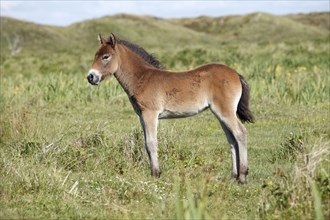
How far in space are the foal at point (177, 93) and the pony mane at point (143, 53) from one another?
126 mm

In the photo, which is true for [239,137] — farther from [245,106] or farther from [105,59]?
[105,59]

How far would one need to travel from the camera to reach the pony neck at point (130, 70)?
1000 cm

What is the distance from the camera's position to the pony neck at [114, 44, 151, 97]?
32.8ft

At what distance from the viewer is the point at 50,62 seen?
3978 centimetres

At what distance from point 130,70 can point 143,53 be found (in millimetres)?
431

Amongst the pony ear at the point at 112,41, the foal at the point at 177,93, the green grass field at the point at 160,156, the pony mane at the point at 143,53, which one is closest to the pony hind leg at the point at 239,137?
the foal at the point at 177,93

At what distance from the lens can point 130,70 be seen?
397 inches

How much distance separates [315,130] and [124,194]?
6.38 m

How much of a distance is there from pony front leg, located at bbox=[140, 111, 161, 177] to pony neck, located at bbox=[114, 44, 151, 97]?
50cm

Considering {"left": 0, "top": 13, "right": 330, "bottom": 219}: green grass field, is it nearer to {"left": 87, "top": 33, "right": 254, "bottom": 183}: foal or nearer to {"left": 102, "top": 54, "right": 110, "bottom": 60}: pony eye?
{"left": 87, "top": 33, "right": 254, "bottom": 183}: foal

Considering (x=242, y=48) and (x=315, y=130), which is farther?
(x=242, y=48)

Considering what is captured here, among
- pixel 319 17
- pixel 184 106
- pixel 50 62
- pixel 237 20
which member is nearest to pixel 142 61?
Result: pixel 184 106

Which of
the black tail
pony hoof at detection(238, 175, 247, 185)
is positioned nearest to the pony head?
the black tail

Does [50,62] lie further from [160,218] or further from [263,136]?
[160,218]
